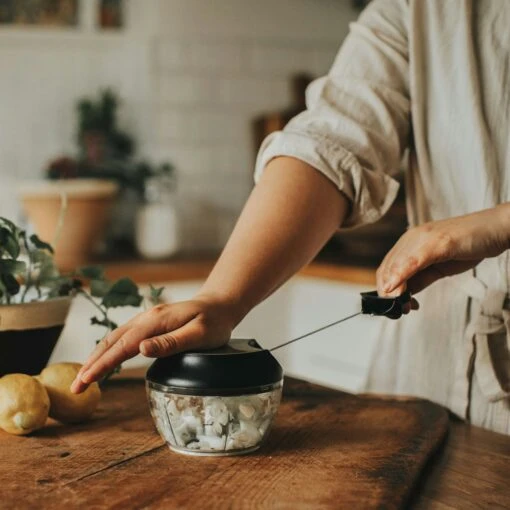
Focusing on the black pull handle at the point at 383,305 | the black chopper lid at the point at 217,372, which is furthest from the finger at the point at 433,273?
the black chopper lid at the point at 217,372

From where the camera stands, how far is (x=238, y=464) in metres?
0.80

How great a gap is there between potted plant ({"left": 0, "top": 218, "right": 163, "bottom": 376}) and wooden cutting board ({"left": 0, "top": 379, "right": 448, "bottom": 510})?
0.33 ft

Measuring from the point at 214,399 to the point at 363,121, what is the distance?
1.73 ft

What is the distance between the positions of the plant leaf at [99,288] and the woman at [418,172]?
0.51 ft

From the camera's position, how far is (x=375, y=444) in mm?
877

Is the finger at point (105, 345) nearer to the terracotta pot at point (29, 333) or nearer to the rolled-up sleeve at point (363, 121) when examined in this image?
the terracotta pot at point (29, 333)

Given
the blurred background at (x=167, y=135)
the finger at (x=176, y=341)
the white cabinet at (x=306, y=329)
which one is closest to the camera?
the finger at (x=176, y=341)

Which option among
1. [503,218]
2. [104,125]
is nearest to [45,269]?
[503,218]

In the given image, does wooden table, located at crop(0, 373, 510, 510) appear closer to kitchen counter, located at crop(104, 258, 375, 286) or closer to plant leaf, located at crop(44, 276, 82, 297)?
plant leaf, located at crop(44, 276, 82, 297)

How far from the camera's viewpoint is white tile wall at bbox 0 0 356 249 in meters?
2.83

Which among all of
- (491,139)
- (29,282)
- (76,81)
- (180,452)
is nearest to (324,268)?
(76,81)

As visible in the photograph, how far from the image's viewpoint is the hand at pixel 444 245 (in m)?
0.90

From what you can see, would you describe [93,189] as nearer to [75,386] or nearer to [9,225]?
[9,225]

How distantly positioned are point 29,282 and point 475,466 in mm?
549
